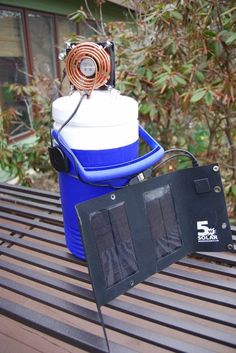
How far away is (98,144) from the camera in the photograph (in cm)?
98

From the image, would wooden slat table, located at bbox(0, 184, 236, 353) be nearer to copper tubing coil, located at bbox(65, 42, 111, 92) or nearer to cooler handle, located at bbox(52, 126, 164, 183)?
cooler handle, located at bbox(52, 126, 164, 183)

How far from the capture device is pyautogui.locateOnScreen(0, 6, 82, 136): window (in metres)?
3.97

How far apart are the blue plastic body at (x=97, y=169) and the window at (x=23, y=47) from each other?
2664mm

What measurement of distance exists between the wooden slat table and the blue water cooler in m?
0.28

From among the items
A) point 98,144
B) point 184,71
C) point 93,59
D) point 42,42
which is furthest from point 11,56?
point 98,144

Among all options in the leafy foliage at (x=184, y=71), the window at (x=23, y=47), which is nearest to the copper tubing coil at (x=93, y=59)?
the leafy foliage at (x=184, y=71)

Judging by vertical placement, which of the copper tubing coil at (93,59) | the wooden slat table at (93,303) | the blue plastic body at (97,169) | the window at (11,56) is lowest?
the wooden slat table at (93,303)

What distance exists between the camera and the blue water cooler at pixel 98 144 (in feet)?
3.16

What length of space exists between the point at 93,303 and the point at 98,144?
1.87 feet

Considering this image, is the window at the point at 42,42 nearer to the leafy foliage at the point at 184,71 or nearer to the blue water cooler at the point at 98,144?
the leafy foliage at the point at 184,71

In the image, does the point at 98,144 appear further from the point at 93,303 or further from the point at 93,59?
the point at 93,303

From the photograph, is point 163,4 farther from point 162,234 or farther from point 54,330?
point 54,330

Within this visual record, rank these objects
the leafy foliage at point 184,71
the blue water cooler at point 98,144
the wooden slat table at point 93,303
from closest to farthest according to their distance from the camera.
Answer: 1. the wooden slat table at point 93,303
2. the blue water cooler at point 98,144
3. the leafy foliage at point 184,71

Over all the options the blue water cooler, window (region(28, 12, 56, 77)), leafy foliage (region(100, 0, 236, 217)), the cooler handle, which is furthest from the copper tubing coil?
window (region(28, 12, 56, 77))
